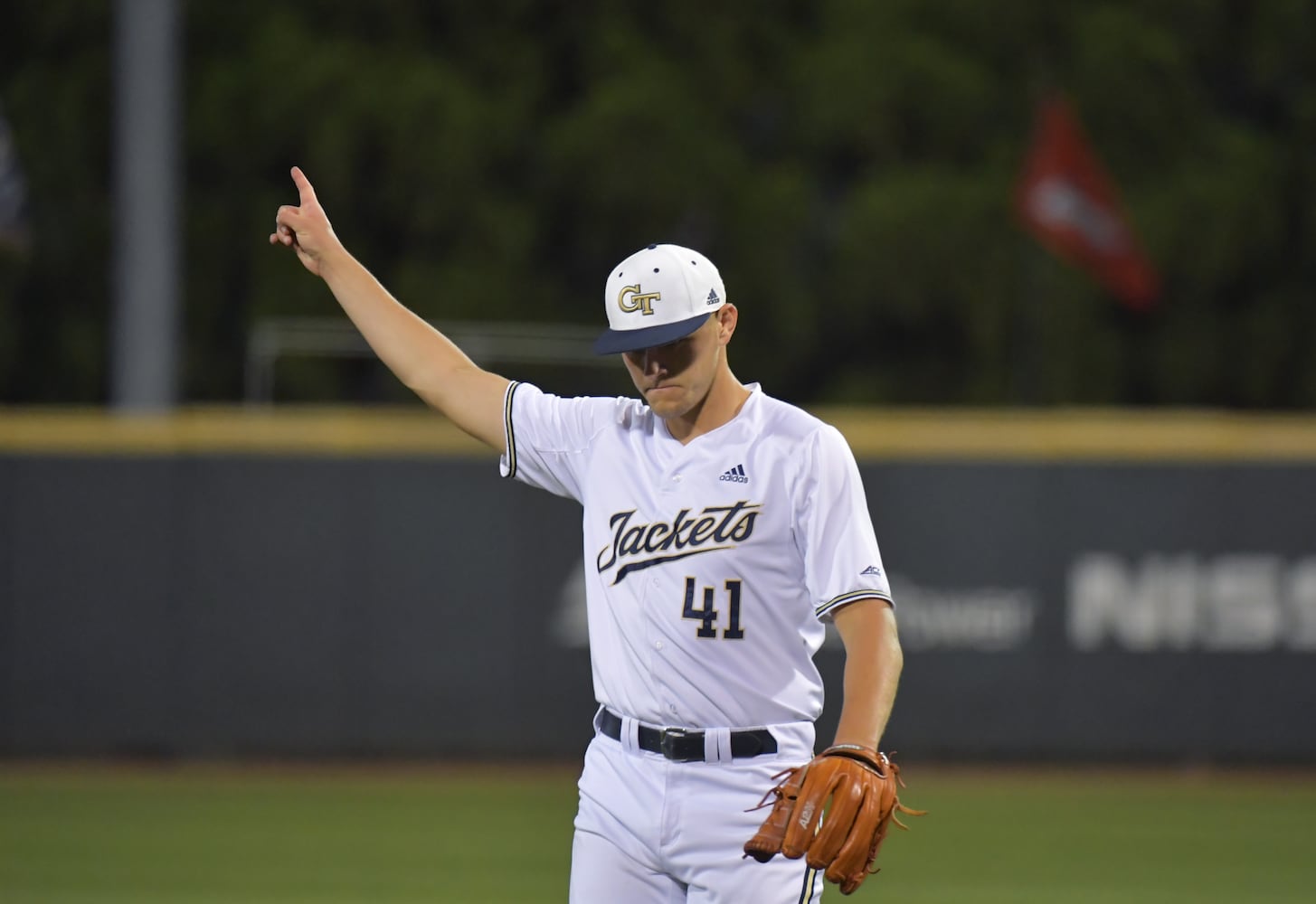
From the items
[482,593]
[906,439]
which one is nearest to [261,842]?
[482,593]

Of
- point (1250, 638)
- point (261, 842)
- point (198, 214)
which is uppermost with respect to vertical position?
point (198, 214)

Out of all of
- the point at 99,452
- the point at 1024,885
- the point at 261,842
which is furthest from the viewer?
the point at 99,452

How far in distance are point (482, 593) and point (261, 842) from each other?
9.21ft

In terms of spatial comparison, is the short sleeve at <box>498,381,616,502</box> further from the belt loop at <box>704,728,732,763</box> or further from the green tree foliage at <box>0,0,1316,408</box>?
the green tree foliage at <box>0,0,1316,408</box>

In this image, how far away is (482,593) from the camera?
11602 millimetres

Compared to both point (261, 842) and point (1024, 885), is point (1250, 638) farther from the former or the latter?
point (261, 842)

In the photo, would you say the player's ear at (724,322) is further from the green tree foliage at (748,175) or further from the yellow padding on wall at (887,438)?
the green tree foliage at (748,175)

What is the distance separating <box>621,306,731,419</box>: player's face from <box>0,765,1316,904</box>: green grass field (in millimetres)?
4357

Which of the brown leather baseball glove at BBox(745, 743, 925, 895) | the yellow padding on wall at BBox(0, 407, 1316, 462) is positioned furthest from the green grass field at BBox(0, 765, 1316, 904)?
the brown leather baseball glove at BBox(745, 743, 925, 895)

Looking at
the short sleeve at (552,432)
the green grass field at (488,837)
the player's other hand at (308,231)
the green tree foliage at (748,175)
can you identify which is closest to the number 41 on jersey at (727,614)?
the short sleeve at (552,432)

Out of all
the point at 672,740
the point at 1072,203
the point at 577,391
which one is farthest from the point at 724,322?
the point at 1072,203

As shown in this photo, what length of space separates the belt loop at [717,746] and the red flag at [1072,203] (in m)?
12.6

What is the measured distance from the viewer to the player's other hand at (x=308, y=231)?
13.3ft

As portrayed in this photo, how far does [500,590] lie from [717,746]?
8.03 meters
